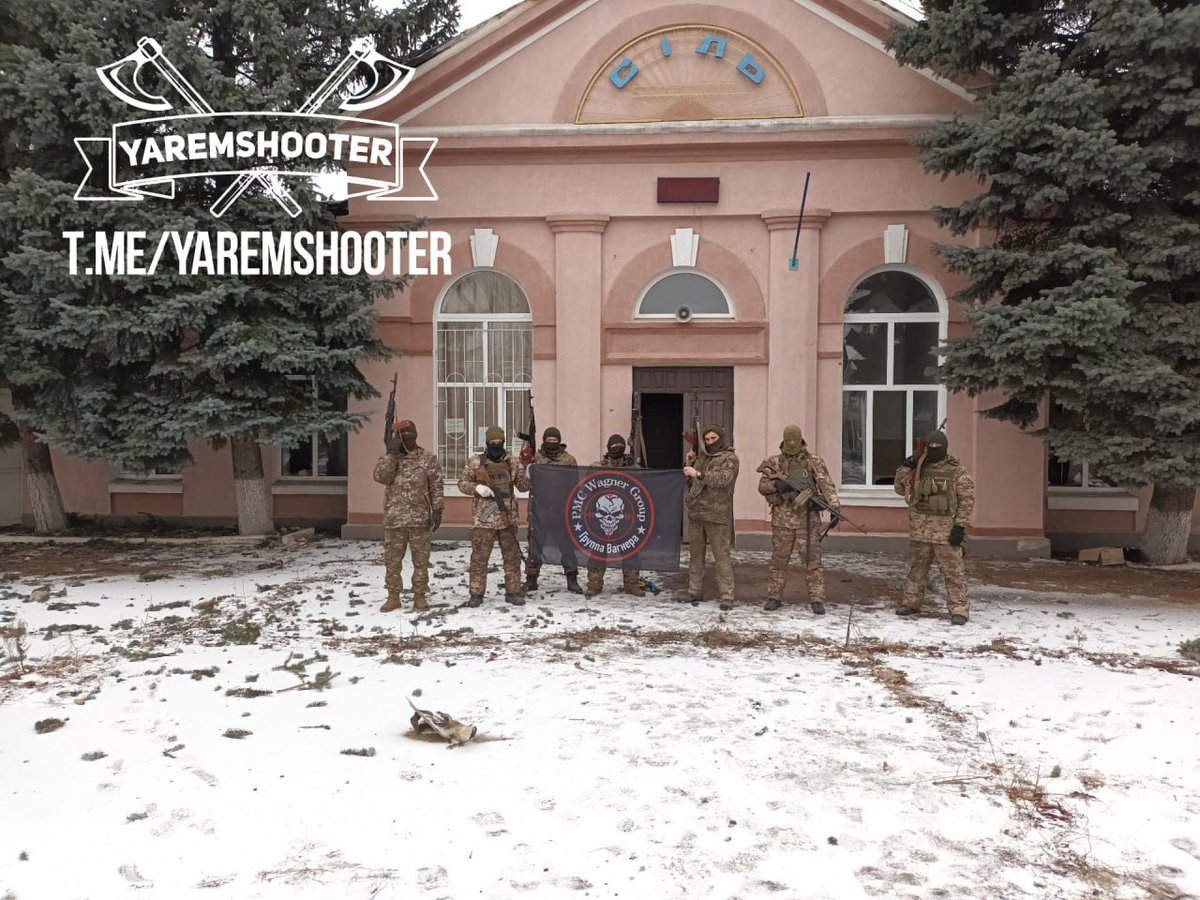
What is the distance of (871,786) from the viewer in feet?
14.9

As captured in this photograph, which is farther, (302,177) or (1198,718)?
(302,177)

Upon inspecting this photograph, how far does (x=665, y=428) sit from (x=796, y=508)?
216 inches

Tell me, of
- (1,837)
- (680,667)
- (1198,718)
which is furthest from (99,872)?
(1198,718)

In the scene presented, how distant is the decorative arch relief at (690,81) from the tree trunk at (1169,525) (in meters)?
7.59

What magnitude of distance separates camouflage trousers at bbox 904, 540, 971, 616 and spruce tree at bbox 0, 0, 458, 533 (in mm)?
7414

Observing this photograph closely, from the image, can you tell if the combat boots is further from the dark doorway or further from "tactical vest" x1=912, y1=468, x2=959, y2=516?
the dark doorway

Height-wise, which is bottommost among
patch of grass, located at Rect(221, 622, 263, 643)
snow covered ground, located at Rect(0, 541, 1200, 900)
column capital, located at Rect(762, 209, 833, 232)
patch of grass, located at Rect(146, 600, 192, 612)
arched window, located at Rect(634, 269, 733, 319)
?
snow covered ground, located at Rect(0, 541, 1200, 900)

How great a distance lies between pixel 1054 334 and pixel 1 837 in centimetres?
996

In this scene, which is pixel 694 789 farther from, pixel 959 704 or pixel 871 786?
pixel 959 704

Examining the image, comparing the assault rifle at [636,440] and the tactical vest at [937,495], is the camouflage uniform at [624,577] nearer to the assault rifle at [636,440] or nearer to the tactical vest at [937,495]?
the assault rifle at [636,440]

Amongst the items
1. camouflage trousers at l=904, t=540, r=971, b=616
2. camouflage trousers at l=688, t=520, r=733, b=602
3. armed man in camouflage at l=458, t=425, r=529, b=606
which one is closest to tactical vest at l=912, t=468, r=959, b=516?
camouflage trousers at l=904, t=540, r=971, b=616

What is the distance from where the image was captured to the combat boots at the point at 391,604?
854cm

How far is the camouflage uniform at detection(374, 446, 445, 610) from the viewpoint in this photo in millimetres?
8664

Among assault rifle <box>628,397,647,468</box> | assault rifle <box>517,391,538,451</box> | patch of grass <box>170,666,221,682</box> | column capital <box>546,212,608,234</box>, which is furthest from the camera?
column capital <box>546,212,608,234</box>
